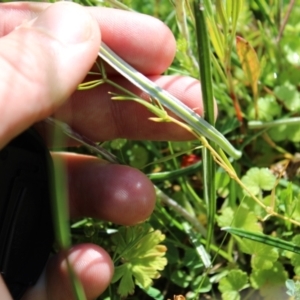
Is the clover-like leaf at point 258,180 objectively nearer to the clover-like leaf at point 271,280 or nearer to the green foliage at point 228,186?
the green foliage at point 228,186

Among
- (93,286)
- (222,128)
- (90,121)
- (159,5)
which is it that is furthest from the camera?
(159,5)

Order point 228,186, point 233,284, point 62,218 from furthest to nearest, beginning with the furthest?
1. point 228,186
2. point 233,284
3. point 62,218

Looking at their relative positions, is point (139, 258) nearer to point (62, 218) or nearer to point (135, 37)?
point (62, 218)

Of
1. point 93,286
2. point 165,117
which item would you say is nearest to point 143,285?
point 93,286

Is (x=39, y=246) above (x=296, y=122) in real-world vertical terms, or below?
below

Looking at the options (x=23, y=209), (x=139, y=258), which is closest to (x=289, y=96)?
(x=139, y=258)

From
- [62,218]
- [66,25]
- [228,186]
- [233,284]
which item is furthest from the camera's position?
[228,186]

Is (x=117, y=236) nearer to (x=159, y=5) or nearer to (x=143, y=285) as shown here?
(x=143, y=285)
